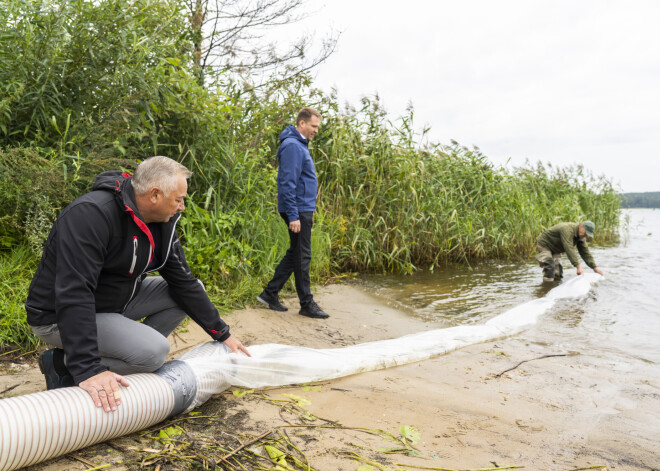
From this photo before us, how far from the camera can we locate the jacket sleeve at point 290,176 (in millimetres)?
4469

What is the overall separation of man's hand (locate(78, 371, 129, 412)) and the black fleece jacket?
3 centimetres

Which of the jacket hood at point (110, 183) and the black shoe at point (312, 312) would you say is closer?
the jacket hood at point (110, 183)

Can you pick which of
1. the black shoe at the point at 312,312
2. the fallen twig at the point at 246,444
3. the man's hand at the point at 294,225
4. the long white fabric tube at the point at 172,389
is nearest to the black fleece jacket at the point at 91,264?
the long white fabric tube at the point at 172,389

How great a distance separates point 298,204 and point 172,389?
105 inches

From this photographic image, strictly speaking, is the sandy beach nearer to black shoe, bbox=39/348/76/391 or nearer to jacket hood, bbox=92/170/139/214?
black shoe, bbox=39/348/76/391

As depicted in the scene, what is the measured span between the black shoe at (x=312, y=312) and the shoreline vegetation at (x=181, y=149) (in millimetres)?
501

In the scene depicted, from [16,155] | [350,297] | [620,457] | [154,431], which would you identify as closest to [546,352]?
[620,457]

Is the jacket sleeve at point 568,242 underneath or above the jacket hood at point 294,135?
underneath

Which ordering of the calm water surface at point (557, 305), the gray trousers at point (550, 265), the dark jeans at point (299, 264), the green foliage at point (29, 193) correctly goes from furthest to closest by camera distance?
1. the gray trousers at point (550, 265)
2. the dark jeans at point (299, 264)
3. the calm water surface at point (557, 305)
4. the green foliage at point (29, 193)

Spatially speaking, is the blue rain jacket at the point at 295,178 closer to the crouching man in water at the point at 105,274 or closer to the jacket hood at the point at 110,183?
the crouching man in water at the point at 105,274

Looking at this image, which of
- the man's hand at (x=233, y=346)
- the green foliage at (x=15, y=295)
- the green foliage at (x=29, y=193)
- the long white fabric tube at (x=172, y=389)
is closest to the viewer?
the long white fabric tube at (x=172, y=389)

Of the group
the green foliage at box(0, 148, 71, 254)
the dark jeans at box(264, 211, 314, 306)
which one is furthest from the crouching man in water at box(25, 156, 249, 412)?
the dark jeans at box(264, 211, 314, 306)

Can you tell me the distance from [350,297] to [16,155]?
362 cm

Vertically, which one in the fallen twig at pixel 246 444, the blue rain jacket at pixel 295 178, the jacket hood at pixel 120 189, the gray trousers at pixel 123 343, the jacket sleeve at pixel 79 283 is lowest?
the fallen twig at pixel 246 444
